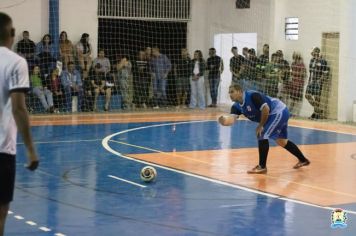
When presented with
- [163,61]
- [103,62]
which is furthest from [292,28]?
[103,62]

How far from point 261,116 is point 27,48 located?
40.4 ft

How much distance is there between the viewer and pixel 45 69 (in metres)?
22.1

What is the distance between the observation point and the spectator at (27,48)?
869 inches

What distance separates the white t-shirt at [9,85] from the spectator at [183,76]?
20.0 m

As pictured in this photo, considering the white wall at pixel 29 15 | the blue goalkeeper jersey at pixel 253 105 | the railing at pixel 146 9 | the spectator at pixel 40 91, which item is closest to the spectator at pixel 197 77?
the railing at pixel 146 9

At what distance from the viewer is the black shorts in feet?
17.8

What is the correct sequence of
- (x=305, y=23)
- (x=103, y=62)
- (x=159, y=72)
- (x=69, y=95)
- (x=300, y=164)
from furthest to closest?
(x=159, y=72), (x=305, y=23), (x=103, y=62), (x=69, y=95), (x=300, y=164)

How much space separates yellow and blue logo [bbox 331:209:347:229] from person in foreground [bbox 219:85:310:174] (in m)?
3.27

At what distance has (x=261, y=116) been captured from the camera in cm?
1188

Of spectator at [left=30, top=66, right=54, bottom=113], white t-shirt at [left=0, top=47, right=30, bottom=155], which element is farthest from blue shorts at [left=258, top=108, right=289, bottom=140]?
spectator at [left=30, top=66, right=54, bottom=113]

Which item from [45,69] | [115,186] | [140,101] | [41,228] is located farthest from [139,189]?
[140,101]

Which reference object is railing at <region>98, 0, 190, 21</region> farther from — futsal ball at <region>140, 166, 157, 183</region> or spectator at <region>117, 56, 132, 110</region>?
futsal ball at <region>140, 166, 157, 183</region>

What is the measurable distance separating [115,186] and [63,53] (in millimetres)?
12693

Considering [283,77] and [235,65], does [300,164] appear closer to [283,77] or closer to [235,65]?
[283,77]
